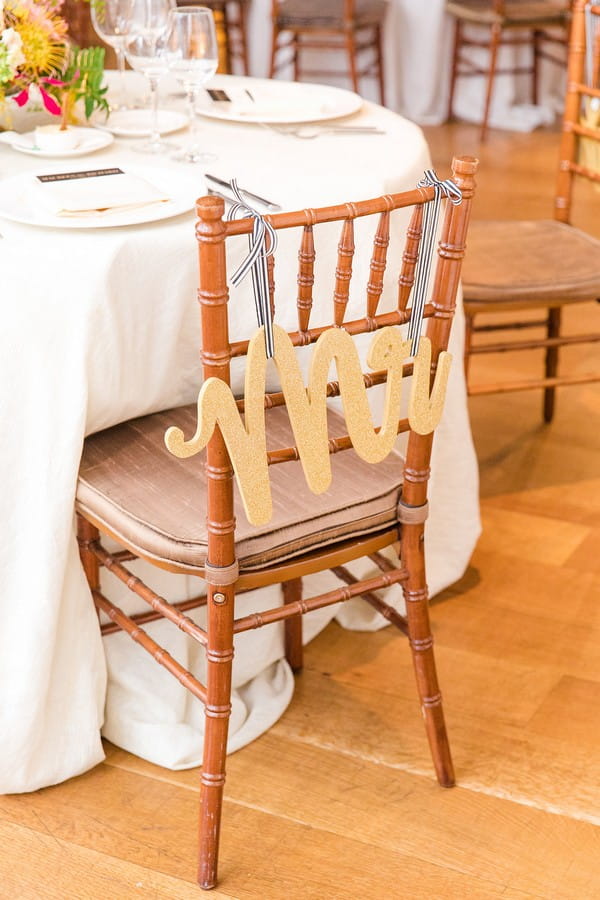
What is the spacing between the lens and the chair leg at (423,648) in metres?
1.48

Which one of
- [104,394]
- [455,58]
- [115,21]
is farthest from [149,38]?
[455,58]

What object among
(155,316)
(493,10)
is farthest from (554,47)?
(155,316)

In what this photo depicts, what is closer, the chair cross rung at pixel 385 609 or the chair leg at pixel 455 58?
the chair cross rung at pixel 385 609

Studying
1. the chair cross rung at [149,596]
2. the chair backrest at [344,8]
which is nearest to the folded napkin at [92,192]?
the chair cross rung at [149,596]

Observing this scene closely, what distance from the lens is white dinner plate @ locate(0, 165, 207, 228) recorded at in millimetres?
1400

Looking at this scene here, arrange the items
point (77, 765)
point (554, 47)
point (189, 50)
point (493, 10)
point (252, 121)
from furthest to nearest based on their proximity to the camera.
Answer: point (554, 47) < point (493, 10) < point (252, 121) < point (189, 50) < point (77, 765)

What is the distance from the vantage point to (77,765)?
1591mm

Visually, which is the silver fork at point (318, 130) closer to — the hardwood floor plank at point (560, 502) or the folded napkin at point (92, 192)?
the folded napkin at point (92, 192)

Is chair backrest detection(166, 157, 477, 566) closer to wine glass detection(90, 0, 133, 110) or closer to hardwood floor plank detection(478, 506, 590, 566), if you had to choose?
wine glass detection(90, 0, 133, 110)

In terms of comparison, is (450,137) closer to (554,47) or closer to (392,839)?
(554,47)

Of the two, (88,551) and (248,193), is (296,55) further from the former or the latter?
(88,551)

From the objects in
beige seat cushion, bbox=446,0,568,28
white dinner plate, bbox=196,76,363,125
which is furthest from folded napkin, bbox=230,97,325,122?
beige seat cushion, bbox=446,0,568,28

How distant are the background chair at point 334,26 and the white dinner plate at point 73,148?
10.3 feet

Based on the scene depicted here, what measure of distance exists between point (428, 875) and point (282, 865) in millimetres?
Result: 188
